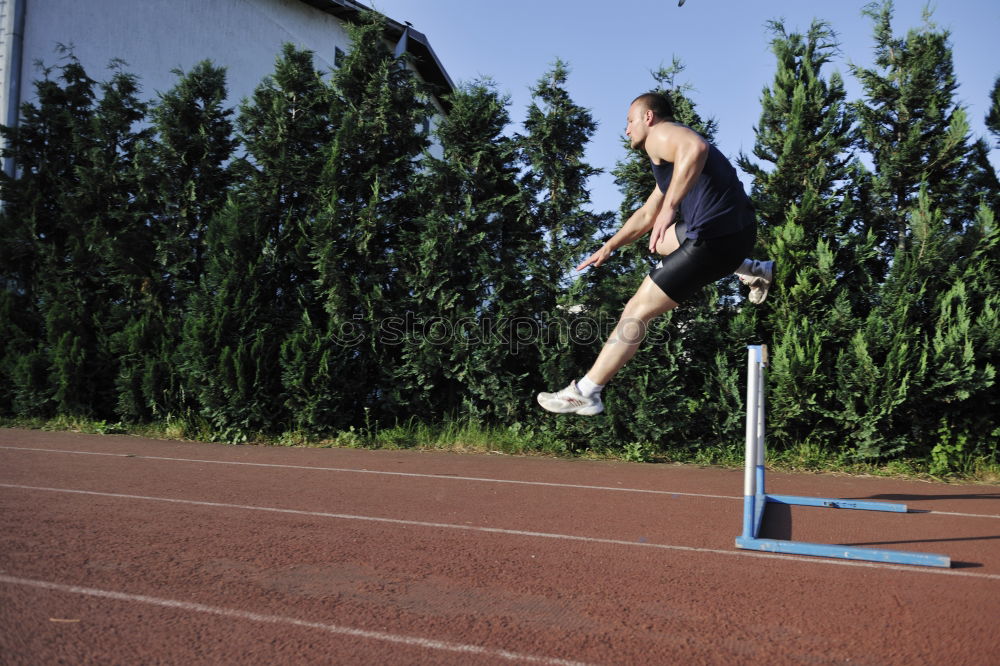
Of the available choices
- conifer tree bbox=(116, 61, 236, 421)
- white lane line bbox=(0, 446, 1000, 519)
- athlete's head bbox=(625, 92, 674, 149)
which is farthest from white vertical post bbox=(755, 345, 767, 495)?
conifer tree bbox=(116, 61, 236, 421)

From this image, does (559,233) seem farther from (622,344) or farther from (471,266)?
(622,344)

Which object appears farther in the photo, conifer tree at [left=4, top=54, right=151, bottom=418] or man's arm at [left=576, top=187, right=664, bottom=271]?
conifer tree at [left=4, top=54, right=151, bottom=418]

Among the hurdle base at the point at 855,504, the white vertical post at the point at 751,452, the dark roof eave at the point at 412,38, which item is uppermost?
the dark roof eave at the point at 412,38

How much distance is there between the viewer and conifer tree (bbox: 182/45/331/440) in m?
8.12

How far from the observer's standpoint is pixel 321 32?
17109 millimetres

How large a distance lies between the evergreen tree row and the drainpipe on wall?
5.10ft

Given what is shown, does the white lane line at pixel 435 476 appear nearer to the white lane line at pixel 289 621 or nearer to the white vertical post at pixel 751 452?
the white vertical post at pixel 751 452

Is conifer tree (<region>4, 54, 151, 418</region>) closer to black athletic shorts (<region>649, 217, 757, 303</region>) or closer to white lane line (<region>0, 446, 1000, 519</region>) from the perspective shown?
white lane line (<region>0, 446, 1000, 519</region>)

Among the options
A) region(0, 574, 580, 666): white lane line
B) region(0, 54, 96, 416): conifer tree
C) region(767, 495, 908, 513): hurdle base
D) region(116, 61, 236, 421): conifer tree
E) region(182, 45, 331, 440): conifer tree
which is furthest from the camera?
region(0, 54, 96, 416): conifer tree

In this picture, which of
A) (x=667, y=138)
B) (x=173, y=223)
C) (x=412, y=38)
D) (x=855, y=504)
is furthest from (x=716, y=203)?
(x=412, y=38)

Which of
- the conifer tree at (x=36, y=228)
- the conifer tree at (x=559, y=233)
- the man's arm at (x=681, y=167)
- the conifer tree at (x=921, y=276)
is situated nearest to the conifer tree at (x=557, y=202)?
the conifer tree at (x=559, y=233)

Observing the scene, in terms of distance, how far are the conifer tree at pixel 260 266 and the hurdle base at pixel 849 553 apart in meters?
6.01

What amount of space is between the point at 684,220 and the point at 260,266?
19.6 ft

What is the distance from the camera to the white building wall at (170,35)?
11.6m
